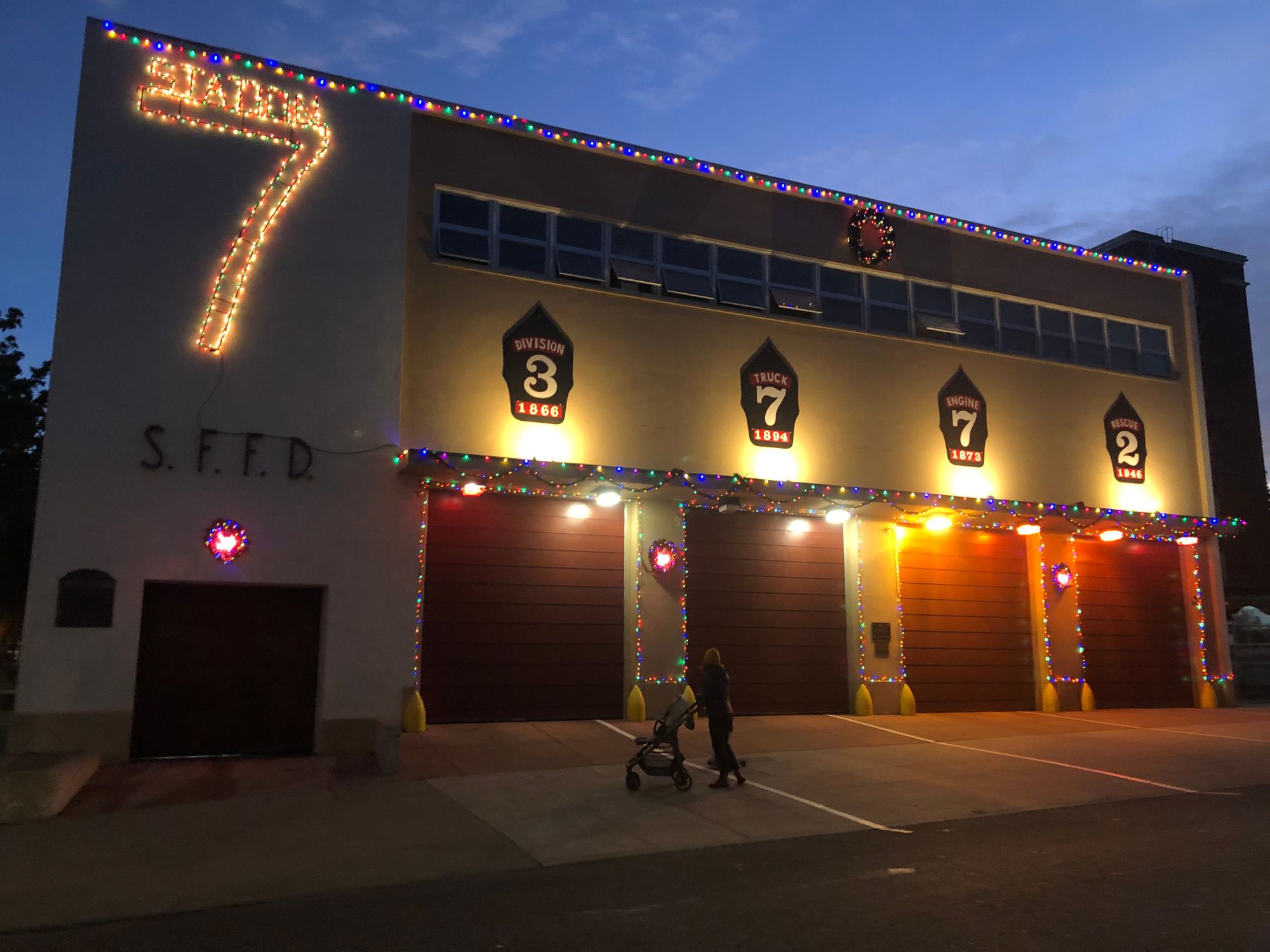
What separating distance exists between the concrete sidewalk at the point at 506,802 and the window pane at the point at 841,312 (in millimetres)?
7469

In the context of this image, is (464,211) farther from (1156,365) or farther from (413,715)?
(1156,365)

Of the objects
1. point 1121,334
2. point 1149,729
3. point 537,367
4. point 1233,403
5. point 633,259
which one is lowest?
point 1149,729

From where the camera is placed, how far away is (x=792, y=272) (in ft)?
58.0

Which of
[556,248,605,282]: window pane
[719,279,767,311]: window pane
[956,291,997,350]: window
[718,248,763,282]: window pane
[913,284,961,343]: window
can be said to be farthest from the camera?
[956,291,997,350]: window

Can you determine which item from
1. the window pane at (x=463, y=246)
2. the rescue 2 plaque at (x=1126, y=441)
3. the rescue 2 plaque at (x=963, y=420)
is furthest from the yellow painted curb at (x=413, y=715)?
the rescue 2 plaque at (x=1126, y=441)

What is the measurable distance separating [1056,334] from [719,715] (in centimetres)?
1350

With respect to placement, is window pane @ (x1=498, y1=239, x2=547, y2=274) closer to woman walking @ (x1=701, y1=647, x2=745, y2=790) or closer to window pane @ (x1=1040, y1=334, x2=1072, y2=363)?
woman walking @ (x1=701, y1=647, x2=745, y2=790)

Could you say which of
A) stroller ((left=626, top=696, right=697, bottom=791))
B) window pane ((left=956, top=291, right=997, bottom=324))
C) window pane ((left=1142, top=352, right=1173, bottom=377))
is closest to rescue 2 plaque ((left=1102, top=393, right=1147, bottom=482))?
window pane ((left=1142, top=352, right=1173, bottom=377))

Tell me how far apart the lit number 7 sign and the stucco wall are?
15 centimetres

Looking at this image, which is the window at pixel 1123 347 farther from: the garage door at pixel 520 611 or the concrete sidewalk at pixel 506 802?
the garage door at pixel 520 611

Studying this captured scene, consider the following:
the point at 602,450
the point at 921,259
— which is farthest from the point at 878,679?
the point at 921,259

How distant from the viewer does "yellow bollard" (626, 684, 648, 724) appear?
1489 cm

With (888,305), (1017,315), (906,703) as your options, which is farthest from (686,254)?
(906,703)

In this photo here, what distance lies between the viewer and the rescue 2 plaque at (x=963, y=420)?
1844cm
